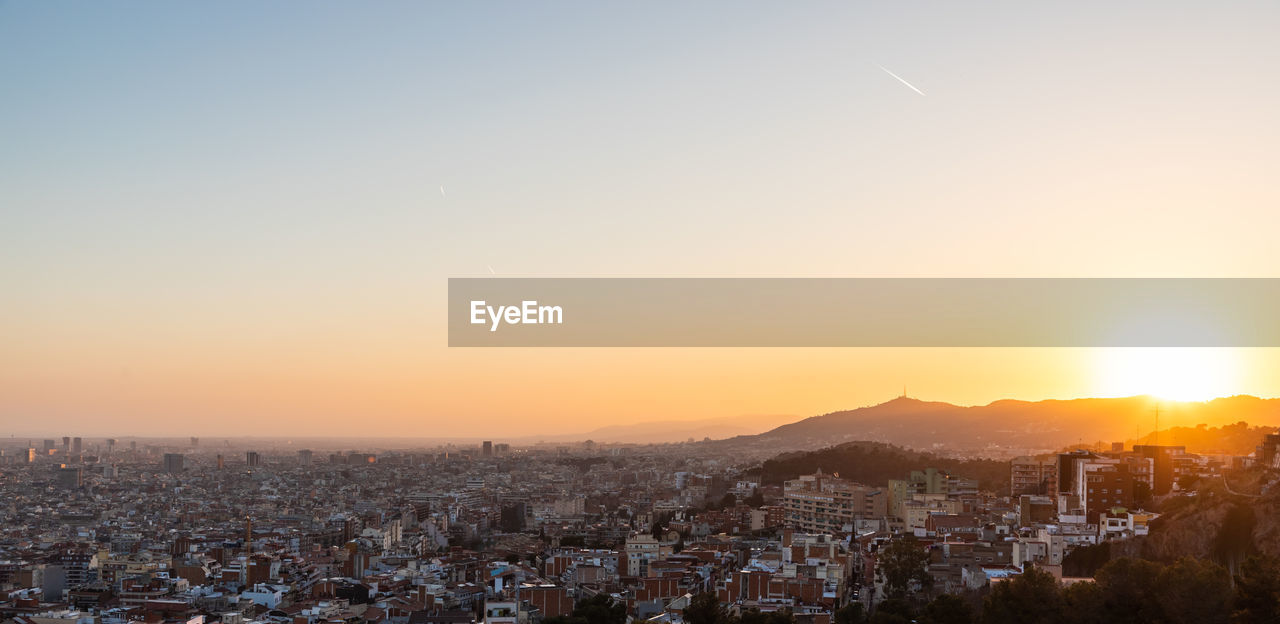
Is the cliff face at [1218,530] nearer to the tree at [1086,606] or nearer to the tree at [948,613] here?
the tree at [1086,606]

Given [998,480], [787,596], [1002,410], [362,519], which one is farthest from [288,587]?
[1002,410]

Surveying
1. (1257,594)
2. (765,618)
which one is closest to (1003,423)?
(765,618)

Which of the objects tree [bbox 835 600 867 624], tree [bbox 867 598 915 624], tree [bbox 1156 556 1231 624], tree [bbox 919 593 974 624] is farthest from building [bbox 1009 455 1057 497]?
tree [bbox 1156 556 1231 624]

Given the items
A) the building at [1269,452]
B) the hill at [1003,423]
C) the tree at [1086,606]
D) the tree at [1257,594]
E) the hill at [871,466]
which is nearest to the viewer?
the tree at [1257,594]

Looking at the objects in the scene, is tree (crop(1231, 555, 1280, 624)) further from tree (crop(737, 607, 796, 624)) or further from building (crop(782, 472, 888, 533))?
building (crop(782, 472, 888, 533))

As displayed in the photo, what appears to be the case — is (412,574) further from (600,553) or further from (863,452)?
(863,452)

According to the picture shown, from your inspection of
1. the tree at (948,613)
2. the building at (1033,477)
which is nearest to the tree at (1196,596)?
the tree at (948,613)
